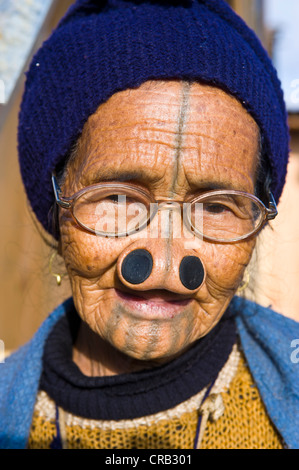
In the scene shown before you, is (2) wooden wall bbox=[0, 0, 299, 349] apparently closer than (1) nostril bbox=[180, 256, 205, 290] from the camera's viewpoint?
No

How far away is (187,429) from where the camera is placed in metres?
1.63

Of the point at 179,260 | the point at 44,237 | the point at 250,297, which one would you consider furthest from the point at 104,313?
the point at 250,297

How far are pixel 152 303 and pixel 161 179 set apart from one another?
391mm

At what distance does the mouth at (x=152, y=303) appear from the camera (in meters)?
1.48

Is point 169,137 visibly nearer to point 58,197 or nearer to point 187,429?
point 58,197

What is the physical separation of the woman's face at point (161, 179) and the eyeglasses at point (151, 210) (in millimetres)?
25

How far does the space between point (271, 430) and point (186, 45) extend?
1336 millimetres

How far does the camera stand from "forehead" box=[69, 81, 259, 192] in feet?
4.72

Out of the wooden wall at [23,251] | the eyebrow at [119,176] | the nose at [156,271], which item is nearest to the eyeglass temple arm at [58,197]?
the eyebrow at [119,176]

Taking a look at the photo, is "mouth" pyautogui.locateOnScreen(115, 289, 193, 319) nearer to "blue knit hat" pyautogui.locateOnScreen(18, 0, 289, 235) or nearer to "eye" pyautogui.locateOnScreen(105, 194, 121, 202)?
"eye" pyautogui.locateOnScreen(105, 194, 121, 202)
